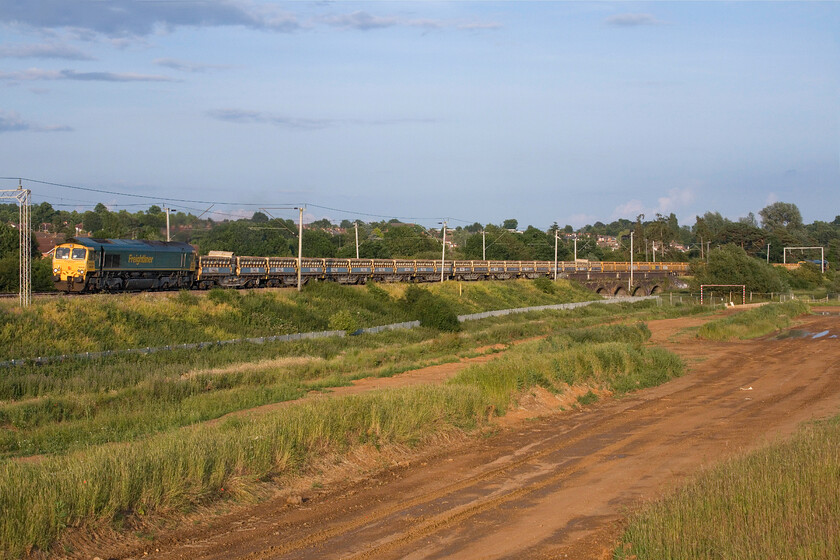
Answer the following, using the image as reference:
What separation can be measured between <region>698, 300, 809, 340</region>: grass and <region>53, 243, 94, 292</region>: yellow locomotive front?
122ft

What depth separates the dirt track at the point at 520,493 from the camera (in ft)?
30.0

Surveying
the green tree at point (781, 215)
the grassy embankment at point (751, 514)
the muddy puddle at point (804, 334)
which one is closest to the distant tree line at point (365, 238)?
the green tree at point (781, 215)

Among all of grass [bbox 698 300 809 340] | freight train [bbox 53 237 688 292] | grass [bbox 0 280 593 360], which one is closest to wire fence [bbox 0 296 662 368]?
grass [bbox 0 280 593 360]

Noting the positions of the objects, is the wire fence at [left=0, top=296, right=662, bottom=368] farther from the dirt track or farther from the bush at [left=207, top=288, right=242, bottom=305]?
the dirt track

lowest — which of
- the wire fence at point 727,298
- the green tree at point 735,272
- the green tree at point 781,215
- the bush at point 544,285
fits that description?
the wire fence at point 727,298

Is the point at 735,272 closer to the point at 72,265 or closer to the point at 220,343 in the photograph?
the point at 220,343

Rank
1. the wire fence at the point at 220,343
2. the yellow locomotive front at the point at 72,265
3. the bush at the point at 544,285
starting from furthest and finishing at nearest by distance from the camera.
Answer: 1. the bush at the point at 544,285
2. the yellow locomotive front at the point at 72,265
3. the wire fence at the point at 220,343

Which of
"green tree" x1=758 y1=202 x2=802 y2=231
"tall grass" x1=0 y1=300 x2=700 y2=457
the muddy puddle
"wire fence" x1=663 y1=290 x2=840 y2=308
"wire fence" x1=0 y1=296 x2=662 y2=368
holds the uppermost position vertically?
"green tree" x1=758 y1=202 x2=802 y2=231

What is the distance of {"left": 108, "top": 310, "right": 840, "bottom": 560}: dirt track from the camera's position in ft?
30.0

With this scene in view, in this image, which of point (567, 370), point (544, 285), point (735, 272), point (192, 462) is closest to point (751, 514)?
point (192, 462)

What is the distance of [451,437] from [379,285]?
45147 mm

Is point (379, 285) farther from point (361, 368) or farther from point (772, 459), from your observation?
point (772, 459)

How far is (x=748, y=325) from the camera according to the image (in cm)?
4981

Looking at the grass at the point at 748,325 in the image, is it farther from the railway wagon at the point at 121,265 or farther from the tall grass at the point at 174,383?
the railway wagon at the point at 121,265
